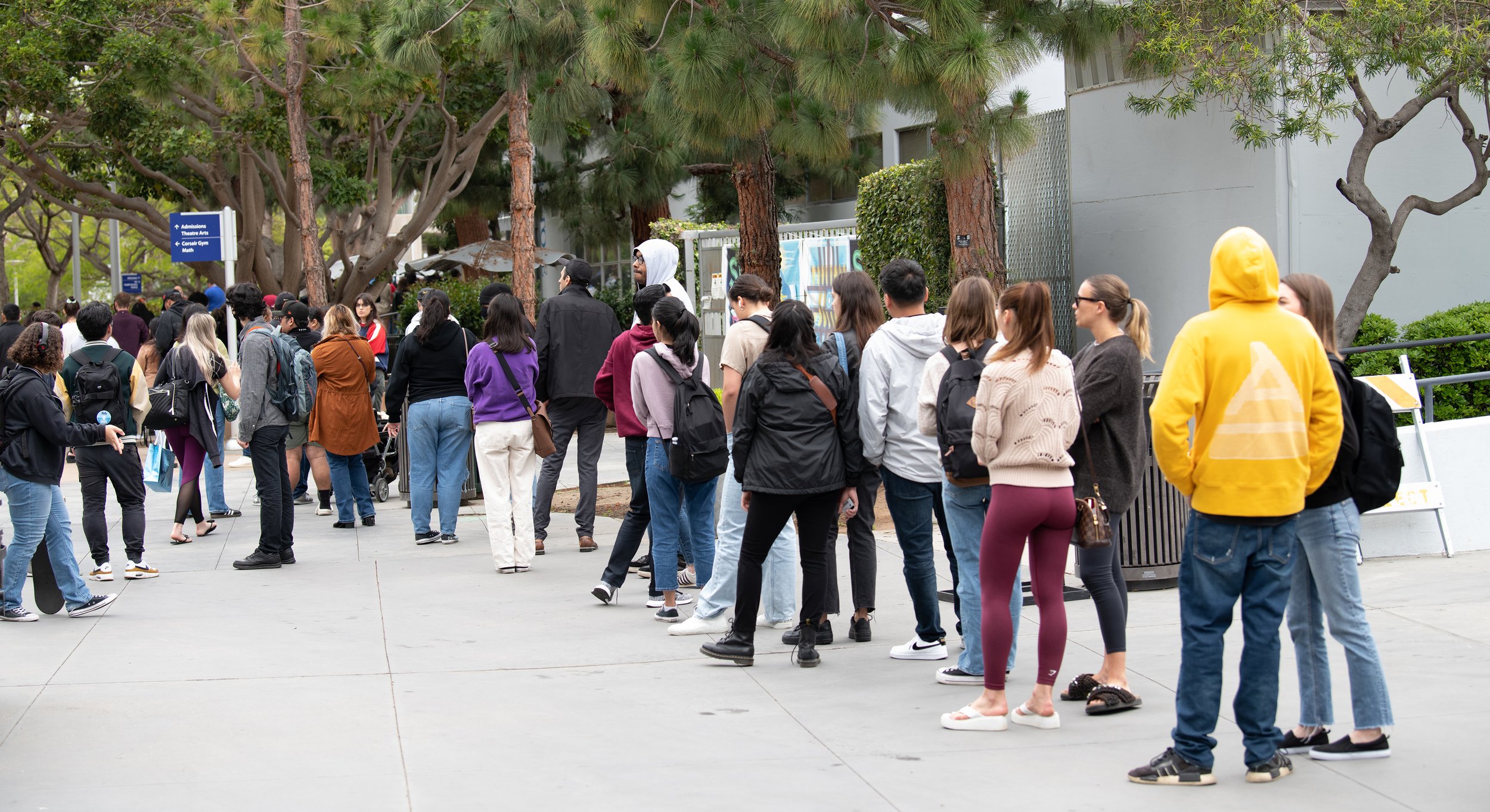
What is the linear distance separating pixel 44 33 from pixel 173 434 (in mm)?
14041

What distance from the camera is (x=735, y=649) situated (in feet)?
21.2

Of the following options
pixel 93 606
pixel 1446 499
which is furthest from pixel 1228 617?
pixel 93 606

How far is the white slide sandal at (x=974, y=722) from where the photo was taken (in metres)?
5.31

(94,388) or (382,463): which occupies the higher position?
(94,388)

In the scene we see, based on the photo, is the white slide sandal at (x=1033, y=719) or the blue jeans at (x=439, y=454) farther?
the blue jeans at (x=439, y=454)

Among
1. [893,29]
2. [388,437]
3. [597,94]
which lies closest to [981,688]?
[893,29]

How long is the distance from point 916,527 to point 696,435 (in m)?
1.33

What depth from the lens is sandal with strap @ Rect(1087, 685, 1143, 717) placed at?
18.1ft

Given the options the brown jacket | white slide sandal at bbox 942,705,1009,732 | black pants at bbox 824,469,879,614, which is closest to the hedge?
black pants at bbox 824,469,879,614

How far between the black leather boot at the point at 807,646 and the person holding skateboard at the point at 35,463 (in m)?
4.11

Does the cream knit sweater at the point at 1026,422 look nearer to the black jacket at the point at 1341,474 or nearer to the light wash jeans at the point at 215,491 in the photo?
the black jacket at the point at 1341,474

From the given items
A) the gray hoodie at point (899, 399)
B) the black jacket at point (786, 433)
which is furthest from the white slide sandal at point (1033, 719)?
the black jacket at point (786, 433)

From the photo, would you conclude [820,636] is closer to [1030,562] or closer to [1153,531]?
[1030,562]

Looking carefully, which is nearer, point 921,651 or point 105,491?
point 921,651
